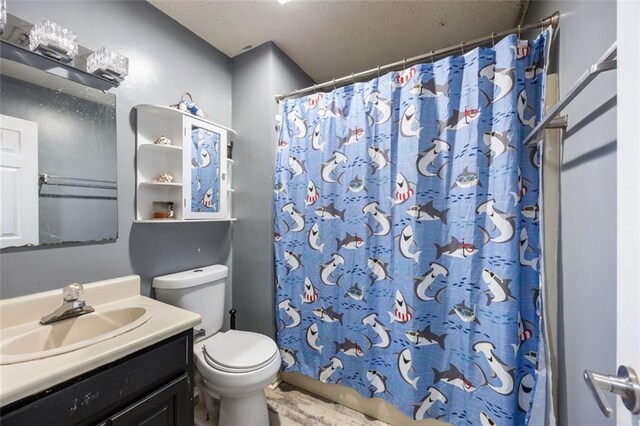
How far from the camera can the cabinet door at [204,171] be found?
1.45 meters

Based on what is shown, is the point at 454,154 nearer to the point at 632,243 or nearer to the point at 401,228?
the point at 401,228

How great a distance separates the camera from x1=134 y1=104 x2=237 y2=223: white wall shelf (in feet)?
4.52

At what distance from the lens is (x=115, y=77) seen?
122 centimetres

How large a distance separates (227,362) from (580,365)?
139cm

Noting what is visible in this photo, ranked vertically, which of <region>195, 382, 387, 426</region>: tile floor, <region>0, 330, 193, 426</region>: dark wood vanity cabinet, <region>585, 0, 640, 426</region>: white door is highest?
<region>585, 0, 640, 426</region>: white door

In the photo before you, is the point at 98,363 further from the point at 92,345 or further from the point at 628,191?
the point at 628,191

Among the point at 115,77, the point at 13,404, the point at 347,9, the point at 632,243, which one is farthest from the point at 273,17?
the point at 13,404

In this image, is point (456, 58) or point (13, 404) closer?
point (13, 404)

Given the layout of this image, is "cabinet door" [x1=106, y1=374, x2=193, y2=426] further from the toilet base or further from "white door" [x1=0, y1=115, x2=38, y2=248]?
"white door" [x1=0, y1=115, x2=38, y2=248]

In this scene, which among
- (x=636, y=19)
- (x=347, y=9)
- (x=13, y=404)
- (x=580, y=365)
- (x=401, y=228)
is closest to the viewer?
(x=636, y=19)

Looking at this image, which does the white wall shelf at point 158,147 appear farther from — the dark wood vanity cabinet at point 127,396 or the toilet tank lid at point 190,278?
the dark wood vanity cabinet at point 127,396

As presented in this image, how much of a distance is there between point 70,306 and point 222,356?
680 mm

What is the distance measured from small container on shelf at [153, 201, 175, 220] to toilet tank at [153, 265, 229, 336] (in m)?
0.34

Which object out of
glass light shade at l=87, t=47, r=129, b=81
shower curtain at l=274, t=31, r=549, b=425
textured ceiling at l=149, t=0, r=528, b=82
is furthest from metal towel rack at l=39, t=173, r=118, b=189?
textured ceiling at l=149, t=0, r=528, b=82
